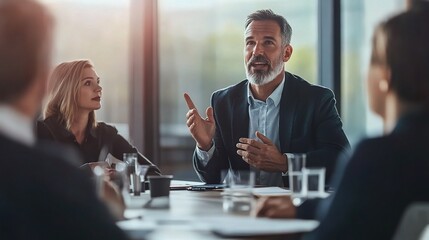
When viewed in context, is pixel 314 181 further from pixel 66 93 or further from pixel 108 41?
pixel 108 41

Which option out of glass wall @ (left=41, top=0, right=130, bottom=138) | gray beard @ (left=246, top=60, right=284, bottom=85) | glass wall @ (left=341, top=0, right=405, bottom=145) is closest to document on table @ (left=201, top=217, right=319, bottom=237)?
gray beard @ (left=246, top=60, right=284, bottom=85)

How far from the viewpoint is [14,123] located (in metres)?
1.22

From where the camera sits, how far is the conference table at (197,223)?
70.2 inches

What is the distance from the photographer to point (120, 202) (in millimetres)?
2078

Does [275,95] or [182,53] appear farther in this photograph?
[182,53]

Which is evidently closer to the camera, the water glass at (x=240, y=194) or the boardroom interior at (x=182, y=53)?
the water glass at (x=240, y=194)

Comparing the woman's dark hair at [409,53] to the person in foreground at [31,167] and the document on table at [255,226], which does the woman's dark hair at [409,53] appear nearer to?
the document on table at [255,226]

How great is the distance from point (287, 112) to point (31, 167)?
247cm

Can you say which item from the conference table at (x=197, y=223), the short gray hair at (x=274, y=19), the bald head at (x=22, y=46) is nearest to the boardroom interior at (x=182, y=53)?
the short gray hair at (x=274, y=19)

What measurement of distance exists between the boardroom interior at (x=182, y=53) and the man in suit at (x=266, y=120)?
1.18 meters

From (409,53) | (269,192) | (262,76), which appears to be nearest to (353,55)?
(262,76)

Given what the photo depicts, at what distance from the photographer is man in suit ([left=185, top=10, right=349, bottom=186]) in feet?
10.7

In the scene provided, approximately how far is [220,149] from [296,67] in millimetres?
1714

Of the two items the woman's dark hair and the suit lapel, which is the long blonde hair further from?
the woman's dark hair
